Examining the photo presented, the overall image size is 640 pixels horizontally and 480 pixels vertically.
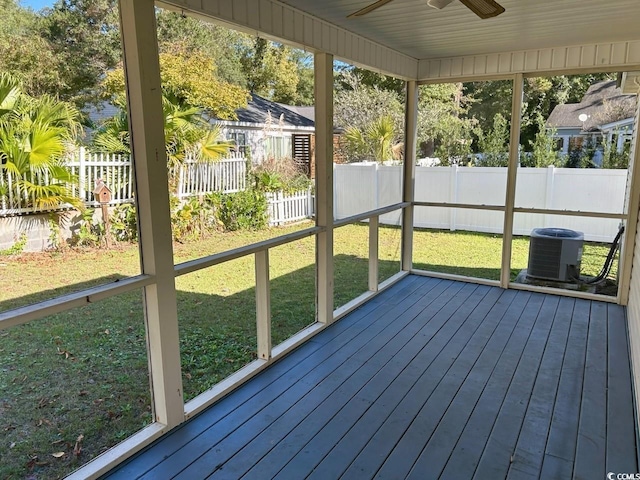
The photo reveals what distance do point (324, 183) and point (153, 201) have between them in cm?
175

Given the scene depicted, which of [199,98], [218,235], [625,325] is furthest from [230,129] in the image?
[625,325]

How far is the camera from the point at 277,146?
3217 mm

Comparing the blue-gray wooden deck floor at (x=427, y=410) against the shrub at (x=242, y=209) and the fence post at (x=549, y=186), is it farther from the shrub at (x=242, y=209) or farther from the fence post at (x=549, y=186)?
the fence post at (x=549, y=186)

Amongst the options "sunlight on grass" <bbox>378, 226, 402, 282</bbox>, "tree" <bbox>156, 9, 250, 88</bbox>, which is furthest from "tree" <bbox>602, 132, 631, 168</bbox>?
"tree" <bbox>156, 9, 250, 88</bbox>

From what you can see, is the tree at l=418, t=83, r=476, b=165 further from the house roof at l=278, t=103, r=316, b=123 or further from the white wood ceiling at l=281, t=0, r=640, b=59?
the house roof at l=278, t=103, r=316, b=123

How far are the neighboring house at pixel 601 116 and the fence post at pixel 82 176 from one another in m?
4.60

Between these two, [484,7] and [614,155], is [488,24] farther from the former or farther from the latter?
[614,155]

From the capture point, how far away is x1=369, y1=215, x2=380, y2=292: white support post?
478cm

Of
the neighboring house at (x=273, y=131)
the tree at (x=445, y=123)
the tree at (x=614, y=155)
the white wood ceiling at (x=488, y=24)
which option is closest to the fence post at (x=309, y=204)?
the neighboring house at (x=273, y=131)

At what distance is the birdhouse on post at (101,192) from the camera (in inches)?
80.0

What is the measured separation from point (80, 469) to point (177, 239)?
1.21m

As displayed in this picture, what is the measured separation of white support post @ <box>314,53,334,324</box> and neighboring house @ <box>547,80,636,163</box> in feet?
8.90

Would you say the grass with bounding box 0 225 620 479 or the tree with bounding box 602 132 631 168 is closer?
the grass with bounding box 0 225 620 479

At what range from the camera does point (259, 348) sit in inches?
127
